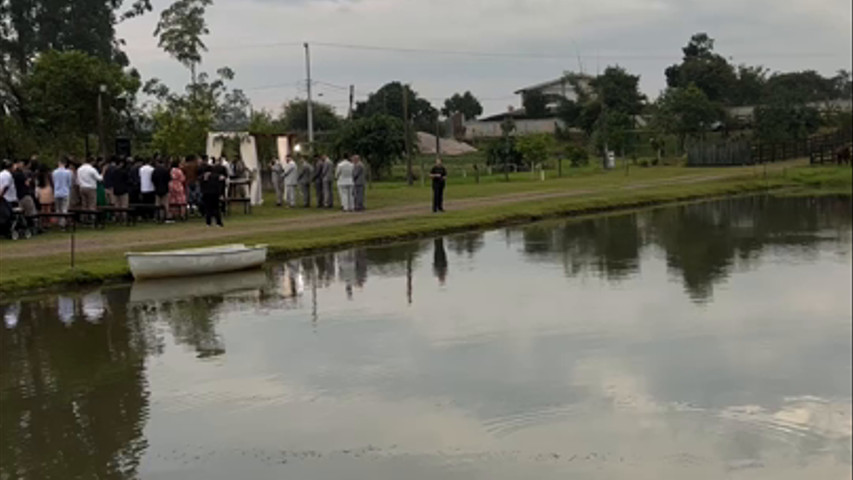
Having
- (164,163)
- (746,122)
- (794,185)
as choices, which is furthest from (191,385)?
(746,122)

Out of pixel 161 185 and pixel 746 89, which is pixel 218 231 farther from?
pixel 746 89

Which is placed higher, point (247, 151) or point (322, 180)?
point (247, 151)

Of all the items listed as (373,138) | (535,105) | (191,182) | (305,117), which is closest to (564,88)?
(535,105)

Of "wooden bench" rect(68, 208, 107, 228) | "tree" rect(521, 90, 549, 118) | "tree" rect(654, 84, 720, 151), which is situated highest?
"tree" rect(521, 90, 549, 118)

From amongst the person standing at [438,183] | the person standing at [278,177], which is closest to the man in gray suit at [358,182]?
the person standing at [438,183]

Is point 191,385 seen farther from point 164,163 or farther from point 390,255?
point 164,163

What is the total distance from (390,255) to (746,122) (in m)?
54.9

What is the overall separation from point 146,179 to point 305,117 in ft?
189

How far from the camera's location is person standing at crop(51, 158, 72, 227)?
25.8 metres

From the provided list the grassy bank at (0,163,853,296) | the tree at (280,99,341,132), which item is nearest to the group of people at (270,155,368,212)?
the grassy bank at (0,163,853,296)

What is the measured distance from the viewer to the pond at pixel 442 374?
357 inches

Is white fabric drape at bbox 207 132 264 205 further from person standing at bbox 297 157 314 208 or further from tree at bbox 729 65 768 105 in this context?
tree at bbox 729 65 768 105

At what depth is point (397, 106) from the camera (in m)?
87.4

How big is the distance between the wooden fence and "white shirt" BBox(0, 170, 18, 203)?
4372 centimetres
